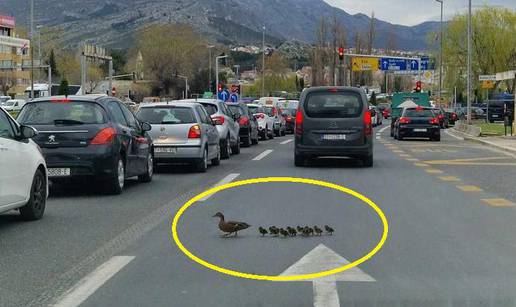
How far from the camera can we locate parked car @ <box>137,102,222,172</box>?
58.0 feet

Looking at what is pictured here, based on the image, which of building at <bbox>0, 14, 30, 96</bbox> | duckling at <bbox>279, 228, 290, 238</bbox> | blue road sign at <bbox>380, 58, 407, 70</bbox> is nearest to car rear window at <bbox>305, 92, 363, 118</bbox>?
duckling at <bbox>279, 228, 290, 238</bbox>

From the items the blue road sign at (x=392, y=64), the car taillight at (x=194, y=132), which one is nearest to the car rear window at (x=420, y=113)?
the car taillight at (x=194, y=132)

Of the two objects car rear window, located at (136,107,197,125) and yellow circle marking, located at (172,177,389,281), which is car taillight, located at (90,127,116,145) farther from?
car rear window, located at (136,107,197,125)

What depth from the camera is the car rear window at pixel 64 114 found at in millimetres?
13250

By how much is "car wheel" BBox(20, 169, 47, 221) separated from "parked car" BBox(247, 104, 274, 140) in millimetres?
24534

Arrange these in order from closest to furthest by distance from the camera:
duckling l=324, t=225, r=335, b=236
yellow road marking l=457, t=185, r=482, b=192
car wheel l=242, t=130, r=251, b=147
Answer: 1. duckling l=324, t=225, r=335, b=236
2. yellow road marking l=457, t=185, r=482, b=192
3. car wheel l=242, t=130, r=251, b=147

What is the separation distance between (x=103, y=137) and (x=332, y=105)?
24.7 feet

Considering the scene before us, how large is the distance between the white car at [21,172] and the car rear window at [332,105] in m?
9.36

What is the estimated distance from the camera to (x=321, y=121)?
1902cm

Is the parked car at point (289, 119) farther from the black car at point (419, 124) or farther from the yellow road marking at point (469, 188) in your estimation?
the yellow road marking at point (469, 188)

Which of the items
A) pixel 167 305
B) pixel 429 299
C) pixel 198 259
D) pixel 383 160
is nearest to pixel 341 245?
pixel 198 259

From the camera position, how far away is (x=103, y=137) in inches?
516

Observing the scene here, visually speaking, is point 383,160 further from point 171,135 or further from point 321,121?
point 171,135

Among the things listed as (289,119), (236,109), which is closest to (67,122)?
(236,109)
